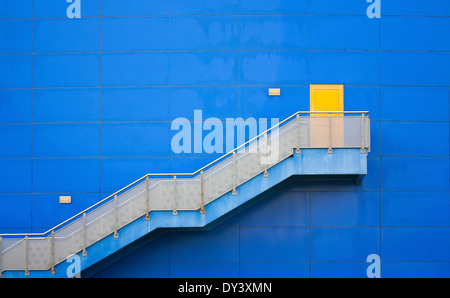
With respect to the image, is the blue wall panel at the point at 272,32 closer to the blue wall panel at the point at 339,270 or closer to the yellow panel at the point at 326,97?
the yellow panel at the point at 326,97

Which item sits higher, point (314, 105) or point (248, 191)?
point (314, 105)

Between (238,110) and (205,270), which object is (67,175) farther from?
(238,110)

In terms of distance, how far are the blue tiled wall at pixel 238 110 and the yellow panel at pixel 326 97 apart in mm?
256

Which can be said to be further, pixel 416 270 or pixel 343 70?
pixel 343 70

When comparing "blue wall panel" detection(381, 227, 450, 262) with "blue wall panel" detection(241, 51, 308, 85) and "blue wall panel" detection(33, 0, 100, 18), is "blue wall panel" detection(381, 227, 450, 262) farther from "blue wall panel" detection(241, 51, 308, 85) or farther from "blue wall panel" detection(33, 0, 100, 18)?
"blue wall panel" detection(33, 0, 100, 18)

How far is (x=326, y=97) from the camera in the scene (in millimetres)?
12805

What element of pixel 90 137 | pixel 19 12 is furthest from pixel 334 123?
pixel 19 12

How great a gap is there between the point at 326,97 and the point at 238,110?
2.75 meters

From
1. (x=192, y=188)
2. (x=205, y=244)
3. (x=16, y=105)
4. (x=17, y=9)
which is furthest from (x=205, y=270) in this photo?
(x=17, y=9)

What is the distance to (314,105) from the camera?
1280cm

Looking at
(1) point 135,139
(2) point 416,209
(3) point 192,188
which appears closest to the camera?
(3) point 192,188

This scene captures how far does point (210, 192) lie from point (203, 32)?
5207mm

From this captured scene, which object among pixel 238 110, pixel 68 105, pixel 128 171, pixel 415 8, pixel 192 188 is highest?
pixel 415 8

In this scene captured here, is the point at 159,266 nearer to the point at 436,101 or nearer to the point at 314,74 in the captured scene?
the point at 314,74
